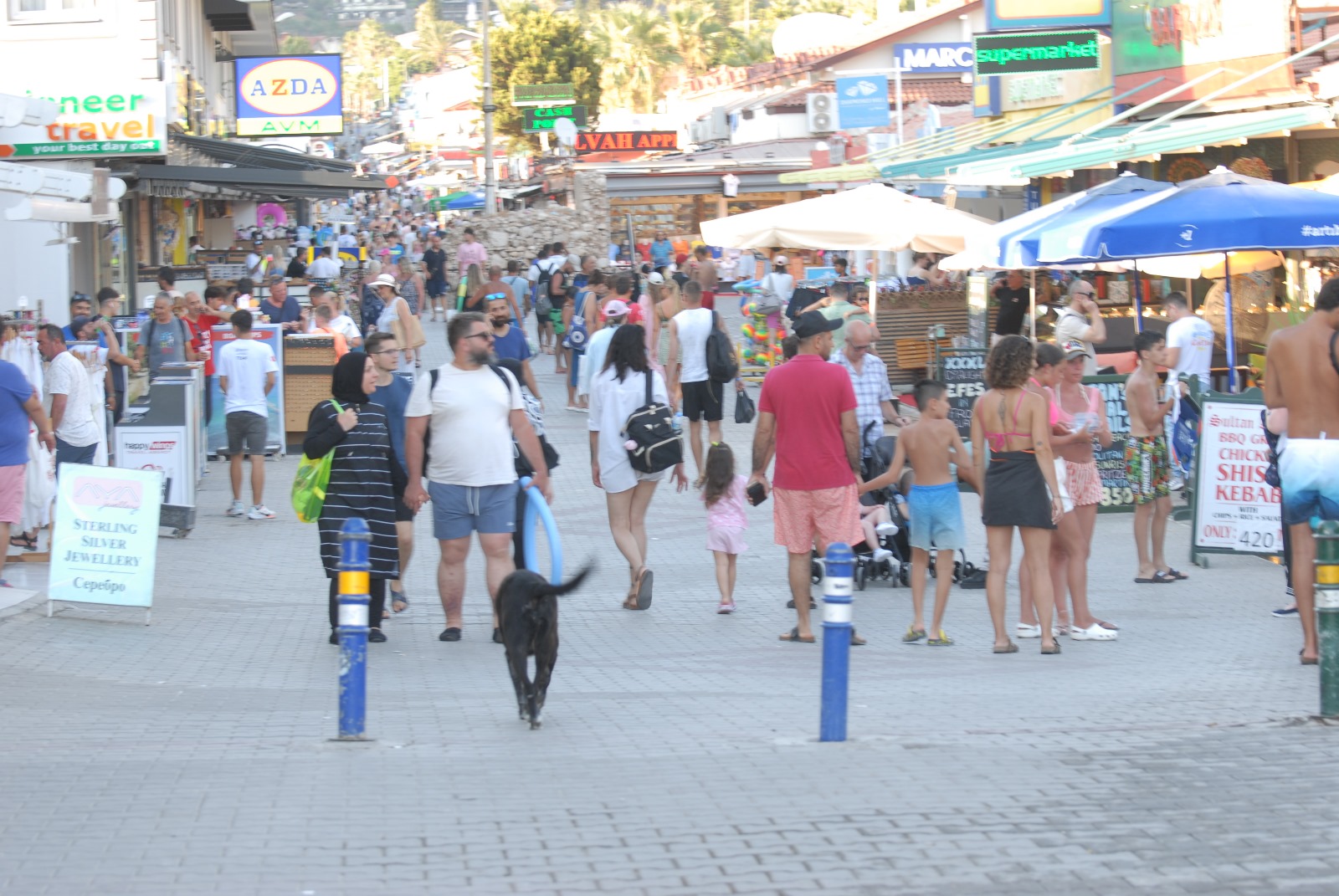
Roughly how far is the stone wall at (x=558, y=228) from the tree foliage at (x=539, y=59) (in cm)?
3152

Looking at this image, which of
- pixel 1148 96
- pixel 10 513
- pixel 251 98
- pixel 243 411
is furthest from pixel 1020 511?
Result: pixel 251 98

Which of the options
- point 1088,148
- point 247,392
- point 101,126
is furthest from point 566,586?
point 101,126

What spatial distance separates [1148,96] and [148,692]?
17262 millimetres

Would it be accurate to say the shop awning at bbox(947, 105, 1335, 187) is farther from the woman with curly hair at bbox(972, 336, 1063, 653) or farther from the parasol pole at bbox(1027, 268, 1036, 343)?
the woman with curly hair at bbox(972, 336, 1063, 653)

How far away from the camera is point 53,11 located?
68.4 ft

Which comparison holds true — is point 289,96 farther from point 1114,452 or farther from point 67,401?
point 1114,452

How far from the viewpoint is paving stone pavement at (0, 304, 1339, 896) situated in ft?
15.9

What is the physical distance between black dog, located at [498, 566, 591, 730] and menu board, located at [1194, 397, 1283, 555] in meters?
6.14

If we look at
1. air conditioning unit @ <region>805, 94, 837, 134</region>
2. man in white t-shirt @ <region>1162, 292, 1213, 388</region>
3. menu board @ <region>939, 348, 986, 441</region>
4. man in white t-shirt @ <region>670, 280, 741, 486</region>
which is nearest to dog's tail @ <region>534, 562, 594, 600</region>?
man in white t-shirt @ <region>1162, 292, 1213, 388</region>

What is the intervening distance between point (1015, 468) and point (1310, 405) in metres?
1.61

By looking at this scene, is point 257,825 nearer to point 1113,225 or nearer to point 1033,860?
point 1033,860

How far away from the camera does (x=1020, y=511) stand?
8414mm

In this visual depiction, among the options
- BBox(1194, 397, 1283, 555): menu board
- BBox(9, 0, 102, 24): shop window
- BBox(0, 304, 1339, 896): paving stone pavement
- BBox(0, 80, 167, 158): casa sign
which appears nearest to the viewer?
BBox(0, 304, 1339, 896): paving stone pavement

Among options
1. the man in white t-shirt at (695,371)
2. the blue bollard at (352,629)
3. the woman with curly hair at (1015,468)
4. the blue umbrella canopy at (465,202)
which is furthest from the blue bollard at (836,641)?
the blue umbrella canopy at (465,202)
